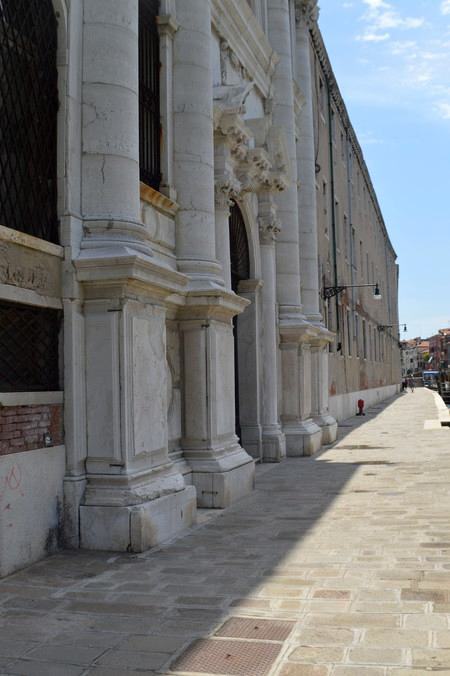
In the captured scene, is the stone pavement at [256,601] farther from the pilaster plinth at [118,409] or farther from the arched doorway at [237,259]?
the arched doorway at [237,259]

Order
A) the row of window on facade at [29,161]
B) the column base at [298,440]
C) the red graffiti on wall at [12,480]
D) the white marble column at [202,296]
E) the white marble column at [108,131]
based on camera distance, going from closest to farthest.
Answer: the red graffiti on wall at [12,480] → the row of window on facade at [29,161] → the white marble column at [108,131] → the white marble column at [202,296] → the column base at [298,440]

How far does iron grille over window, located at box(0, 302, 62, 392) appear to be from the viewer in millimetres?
6688

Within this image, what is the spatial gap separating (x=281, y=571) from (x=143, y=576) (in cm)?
112

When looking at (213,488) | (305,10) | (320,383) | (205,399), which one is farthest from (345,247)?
(213,488)

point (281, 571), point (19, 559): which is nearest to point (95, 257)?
point (19, 559)

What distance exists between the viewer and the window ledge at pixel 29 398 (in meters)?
6.47

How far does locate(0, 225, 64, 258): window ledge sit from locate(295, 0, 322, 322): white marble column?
11.4m

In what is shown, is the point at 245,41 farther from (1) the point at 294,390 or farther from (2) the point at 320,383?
(2) the point at 320,383

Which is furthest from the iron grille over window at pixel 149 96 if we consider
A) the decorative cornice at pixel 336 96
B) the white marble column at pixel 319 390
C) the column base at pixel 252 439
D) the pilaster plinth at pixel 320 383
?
the decorative cornice at pixel 336 96

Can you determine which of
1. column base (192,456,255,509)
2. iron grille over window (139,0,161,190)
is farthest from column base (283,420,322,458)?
iron grille over window (139,0,161,190)

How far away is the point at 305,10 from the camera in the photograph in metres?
19.8

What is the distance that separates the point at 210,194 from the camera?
10.5 m

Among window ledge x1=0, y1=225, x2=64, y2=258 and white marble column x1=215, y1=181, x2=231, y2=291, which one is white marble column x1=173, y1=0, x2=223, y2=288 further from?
window ledge x1=0, y1=225, x2=64, y2=258

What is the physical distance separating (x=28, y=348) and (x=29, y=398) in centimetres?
47
